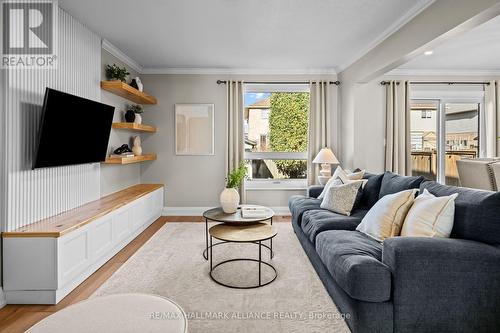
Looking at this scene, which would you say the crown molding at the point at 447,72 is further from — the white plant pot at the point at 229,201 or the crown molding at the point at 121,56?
the crown molding at the point at 121,56

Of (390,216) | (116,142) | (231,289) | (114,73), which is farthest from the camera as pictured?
(116,142)

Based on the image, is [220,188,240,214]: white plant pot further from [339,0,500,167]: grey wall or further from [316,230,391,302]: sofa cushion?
[339,0,500,167]: grey wall

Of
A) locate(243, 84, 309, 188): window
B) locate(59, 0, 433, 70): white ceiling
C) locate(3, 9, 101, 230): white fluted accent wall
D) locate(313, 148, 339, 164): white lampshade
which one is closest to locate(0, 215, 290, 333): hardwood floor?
locate(3, 9, 101, 230): white fluted accent wall

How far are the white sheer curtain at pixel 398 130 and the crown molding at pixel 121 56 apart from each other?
4.53 m

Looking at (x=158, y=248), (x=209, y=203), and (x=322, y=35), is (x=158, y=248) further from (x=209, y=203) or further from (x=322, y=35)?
(x=322, y=35)

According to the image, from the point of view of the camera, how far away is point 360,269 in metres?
1.79

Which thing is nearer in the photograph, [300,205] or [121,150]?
[300,205]

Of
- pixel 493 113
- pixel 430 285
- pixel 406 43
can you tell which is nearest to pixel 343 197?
pixel 430 285

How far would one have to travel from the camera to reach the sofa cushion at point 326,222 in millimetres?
2822

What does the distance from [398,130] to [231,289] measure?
4.30 meters

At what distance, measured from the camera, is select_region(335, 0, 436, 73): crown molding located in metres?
2.95

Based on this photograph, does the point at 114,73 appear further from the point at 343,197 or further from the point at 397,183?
the point at 397,183

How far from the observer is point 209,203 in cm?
557

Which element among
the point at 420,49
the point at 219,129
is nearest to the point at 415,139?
the point at 420,49
